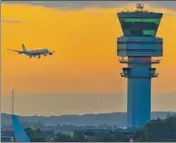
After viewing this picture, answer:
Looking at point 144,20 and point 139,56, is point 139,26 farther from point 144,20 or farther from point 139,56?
point 139,56

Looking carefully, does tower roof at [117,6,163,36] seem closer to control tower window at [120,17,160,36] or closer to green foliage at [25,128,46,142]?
control tower window at [120,17,160,36]

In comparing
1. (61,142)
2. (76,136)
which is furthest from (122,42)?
(61,142)

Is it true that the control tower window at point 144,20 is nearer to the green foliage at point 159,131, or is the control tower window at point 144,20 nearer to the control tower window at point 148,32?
the control tower window at point 148,32

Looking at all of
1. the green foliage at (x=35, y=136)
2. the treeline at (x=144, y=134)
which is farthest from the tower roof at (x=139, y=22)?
the green foliage at (x=35, y=136)

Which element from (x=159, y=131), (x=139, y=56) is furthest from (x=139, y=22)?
(x=159, y=131)

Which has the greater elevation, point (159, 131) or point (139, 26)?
point (139, 26)

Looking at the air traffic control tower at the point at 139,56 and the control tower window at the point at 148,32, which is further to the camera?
the control tower window at the point at 148,32

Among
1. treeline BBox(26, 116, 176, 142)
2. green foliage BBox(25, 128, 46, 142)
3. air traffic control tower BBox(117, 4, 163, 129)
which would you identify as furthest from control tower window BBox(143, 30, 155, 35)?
green foliage BBox(25, 128, 46, 142)

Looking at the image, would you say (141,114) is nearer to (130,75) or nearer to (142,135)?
(130,75)
